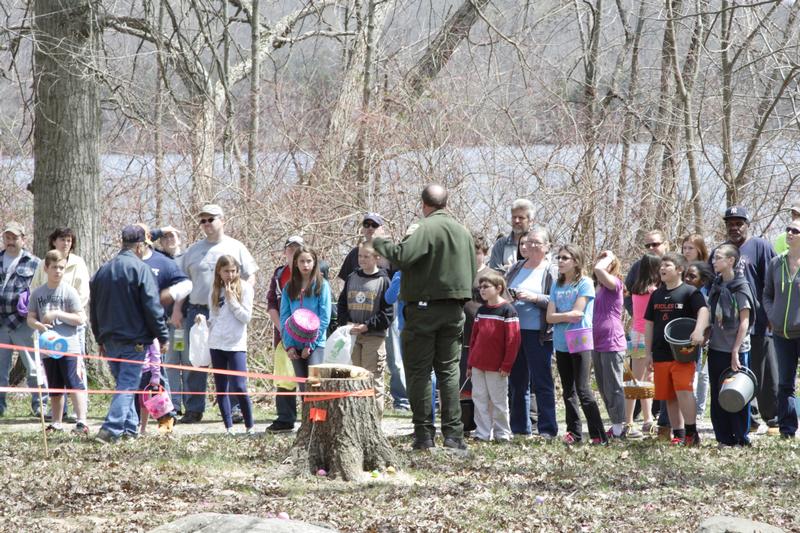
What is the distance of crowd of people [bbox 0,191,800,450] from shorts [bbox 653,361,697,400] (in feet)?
0.07

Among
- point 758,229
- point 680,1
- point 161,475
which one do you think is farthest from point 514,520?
point 680,1

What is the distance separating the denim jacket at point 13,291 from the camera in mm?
10812

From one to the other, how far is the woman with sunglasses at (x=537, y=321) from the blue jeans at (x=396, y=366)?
2.29 m

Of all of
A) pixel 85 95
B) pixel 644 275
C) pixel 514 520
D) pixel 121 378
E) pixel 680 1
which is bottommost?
pixel 514 520

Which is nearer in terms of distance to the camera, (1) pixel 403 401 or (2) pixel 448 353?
(2) pixel 448 353

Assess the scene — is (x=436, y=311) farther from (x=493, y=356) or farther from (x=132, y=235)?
(x=132, y=235)

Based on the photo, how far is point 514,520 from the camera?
6.43 m

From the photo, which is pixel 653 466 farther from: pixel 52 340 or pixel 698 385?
pixel 52 340

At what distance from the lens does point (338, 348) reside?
9.38 meters

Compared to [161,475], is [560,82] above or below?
above

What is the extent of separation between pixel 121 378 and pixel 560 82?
362 inches

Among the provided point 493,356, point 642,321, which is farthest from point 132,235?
point 642,321

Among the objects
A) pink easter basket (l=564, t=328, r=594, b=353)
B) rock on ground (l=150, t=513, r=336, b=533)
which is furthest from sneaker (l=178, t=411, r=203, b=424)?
rock on ground (l=150, t=513, r=336, b=533)

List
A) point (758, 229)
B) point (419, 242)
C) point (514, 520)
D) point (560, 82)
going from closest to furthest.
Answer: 1. point (514, 520)
2. point (419, 242)
3. point (758, 229)
4. point (560, 82)
